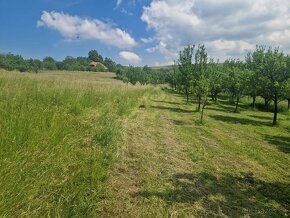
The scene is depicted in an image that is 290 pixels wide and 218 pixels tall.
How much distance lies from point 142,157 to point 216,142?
5430mm

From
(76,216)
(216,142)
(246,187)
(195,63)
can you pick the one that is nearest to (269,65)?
(195,63)

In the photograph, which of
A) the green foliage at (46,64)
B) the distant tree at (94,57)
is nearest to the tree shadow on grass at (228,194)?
the green foliage at (46,64)

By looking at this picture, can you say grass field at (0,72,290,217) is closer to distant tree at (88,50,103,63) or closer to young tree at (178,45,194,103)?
young tree at (178,45,194,103)

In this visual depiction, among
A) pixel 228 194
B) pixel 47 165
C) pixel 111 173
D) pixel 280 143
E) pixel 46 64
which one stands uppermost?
pixel 46 64

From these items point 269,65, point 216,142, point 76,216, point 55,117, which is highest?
point 269,65

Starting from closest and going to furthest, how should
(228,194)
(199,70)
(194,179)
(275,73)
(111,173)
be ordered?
(111,173) < (228,194) < (194,179) < (275,73) < (199,70)

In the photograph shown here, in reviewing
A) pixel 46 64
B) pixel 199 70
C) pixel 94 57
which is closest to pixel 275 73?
pixel 199 70

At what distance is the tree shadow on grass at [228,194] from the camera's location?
243 inches

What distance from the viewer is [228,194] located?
7.02m

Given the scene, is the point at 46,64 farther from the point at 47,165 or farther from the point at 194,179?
the point at 47,165

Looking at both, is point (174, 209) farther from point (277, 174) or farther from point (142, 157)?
point (277, 174)

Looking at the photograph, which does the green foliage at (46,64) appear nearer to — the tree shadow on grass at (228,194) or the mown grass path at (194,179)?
the mown grass path at (194,179)

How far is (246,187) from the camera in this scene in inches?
302

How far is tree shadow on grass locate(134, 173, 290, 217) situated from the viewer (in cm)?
618
